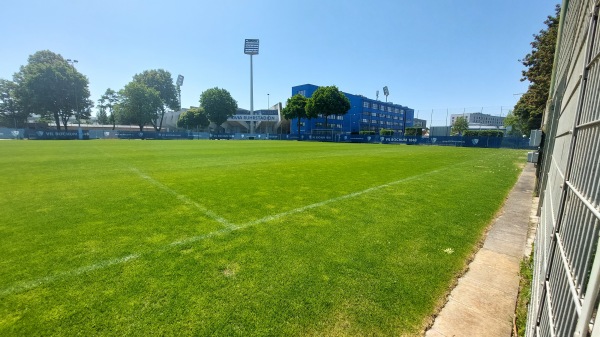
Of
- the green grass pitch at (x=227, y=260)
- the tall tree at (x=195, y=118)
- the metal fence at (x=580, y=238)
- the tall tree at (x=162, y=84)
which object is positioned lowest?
the green grass pitch at (x=227, y=260)

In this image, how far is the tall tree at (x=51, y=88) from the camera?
5434 centimetres

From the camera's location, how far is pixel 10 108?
59.7 metres

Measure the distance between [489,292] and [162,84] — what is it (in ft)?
310

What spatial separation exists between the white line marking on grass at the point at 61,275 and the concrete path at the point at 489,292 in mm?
3573

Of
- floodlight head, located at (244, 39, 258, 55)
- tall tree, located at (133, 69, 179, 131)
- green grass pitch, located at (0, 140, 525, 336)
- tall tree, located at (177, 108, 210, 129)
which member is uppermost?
floodlight head, located at (244, 39, 258, 55)

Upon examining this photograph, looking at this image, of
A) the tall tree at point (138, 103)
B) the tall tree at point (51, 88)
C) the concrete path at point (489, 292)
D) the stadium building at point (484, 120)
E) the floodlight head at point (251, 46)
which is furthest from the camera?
the stadium building at point (484, 120)

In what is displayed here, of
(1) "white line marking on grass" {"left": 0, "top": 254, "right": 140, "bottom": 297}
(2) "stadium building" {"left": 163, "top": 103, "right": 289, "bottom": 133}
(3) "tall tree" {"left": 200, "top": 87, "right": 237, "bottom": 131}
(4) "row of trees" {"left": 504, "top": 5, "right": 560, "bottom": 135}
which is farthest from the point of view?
(2) "stadium building" {"left": 163, "top": 103, "right": 289, "bottom": 133}

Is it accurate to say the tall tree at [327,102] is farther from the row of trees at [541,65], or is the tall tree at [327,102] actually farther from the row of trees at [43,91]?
the row of trees at [43,91]

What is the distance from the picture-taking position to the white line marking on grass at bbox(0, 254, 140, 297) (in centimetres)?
279

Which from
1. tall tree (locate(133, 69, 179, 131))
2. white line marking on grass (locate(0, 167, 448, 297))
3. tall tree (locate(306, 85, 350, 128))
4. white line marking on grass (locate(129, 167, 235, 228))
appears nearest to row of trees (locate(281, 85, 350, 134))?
tall tree (locate(306, 85, 350, 128))

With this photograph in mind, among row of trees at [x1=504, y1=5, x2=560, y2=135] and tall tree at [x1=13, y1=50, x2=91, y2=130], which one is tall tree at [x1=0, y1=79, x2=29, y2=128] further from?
row of trees at [x1=504, y1=5, x2=560, y2=135]

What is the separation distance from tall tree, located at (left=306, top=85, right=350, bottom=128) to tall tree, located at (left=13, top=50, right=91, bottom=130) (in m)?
51.8

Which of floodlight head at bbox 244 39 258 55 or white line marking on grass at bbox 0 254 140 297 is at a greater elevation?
floodlight head at bbox 244 39 258 55

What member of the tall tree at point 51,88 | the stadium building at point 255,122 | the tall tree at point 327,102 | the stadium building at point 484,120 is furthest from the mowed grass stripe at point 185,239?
the stadium building at point 484,120
